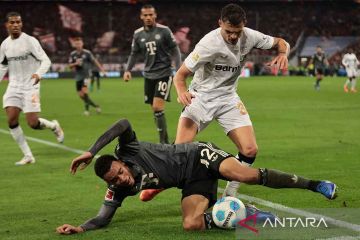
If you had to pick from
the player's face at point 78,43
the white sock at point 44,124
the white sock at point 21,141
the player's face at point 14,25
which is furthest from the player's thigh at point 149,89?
the player's face at point 78,43

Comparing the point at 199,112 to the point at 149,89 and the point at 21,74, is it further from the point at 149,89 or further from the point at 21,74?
the point at 149,89

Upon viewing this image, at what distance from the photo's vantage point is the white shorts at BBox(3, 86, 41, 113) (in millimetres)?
11594

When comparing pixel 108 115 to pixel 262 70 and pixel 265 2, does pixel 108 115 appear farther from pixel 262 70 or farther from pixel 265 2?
pixel 265 2

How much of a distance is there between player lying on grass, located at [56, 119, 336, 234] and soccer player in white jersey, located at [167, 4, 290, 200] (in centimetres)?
85

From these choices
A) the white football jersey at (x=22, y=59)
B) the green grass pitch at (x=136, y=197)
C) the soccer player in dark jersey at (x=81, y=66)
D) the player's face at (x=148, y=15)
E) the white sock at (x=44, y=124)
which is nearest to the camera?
the green grass pitch at (x=136, y=197)

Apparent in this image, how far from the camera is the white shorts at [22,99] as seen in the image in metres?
11.6

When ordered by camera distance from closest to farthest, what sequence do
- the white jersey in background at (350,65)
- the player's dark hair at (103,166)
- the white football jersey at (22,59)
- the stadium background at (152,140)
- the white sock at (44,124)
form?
the player's dark hair at (103,166)
the stadium background at (152,140)
the white football jersey at (22,59)
the white sock at (44,124)
the white jersey in background at (350,65)

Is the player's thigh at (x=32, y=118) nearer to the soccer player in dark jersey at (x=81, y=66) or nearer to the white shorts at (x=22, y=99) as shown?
the white shorts at (x=22, y=99)

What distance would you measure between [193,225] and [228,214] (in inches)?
13.4

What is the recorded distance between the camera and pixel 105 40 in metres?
64.9

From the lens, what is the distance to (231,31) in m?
7.38

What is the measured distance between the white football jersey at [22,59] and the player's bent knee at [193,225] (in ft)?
18.5

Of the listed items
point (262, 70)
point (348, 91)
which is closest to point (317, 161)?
point (348, 91)

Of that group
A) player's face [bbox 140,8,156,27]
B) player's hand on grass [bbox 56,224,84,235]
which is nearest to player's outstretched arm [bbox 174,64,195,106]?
player's hand on grass [bbox 56,224,84,235]
